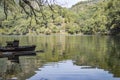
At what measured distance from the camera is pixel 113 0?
5581 inches

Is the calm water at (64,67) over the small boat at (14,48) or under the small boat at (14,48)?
under

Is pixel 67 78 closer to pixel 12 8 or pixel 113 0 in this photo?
pixel 12 8

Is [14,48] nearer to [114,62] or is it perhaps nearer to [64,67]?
[64,67]

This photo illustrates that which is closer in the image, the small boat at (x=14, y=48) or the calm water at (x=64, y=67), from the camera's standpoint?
the calm water at (x=64, y=67)

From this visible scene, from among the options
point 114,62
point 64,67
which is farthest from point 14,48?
point 114,62

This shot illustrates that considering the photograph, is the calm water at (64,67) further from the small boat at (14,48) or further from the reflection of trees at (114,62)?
the small boat at (14,48)

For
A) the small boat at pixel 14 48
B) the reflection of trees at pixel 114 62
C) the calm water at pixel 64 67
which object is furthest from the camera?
the small boat at pixel 14 48

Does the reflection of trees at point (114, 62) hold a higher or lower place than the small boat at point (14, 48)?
lower

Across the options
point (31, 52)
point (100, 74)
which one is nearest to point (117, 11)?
point (31, 52)

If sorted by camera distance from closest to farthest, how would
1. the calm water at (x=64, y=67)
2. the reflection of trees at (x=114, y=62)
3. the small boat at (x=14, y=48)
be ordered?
the calm water at (x=64, y=67) < the reflection of trees at (x=114, y=62) < the small boat at (x=14, y=48)

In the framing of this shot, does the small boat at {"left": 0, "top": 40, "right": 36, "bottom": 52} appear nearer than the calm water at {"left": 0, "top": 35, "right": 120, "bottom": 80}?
No

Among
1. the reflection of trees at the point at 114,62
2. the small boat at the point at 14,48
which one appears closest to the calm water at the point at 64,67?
the reflection of trees at the point at 114,62

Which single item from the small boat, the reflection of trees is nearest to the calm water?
the reflection of trees

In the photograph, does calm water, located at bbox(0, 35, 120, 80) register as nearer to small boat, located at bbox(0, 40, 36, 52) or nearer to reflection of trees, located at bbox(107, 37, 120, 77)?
reflection of trees, located at bbox(107, 37, 120, 77)
